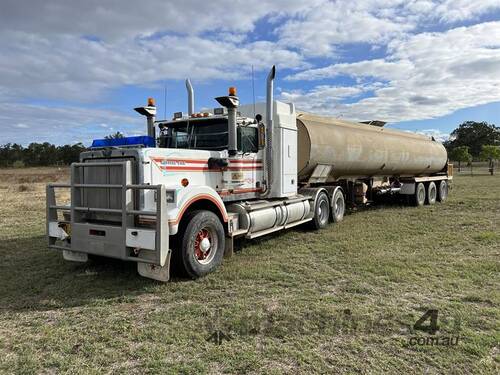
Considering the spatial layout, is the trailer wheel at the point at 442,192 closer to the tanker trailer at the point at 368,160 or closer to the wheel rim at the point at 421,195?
the tanker trailer at the point at 368,160

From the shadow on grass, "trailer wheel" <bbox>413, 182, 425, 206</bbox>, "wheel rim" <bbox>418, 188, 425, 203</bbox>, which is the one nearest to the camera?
the shadow on grass

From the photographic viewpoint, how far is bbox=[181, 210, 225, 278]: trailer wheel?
5922 mm

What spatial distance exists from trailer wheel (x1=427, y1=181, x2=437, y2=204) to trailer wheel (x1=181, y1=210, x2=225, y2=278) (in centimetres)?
1321

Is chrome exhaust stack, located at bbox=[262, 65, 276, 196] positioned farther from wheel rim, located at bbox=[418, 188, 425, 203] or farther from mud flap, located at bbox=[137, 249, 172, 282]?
wheel rim, located at bbox=[418, 188, 425, 203]

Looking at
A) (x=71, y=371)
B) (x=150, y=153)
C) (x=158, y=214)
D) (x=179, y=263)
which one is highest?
(x=150, y=153)

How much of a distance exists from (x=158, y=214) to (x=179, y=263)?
102cm

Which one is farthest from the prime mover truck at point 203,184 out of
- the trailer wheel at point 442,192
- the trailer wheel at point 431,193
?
the trailer wheel at point 442,192

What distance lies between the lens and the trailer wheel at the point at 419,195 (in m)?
16.0

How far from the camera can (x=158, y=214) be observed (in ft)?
17.4

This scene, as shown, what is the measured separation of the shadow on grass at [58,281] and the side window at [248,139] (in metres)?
3.03

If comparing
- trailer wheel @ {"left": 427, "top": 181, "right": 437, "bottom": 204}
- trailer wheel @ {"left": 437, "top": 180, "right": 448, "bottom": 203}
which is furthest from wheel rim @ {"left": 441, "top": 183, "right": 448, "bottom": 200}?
trailer wheel @ {"left": 427, "top": 181, "right": 437, "bottom": 204}

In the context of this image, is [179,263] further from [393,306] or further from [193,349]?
[393,306]

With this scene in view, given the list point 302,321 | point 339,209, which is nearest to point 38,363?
point 302,321

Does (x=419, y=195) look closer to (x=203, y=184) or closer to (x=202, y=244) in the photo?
(x=203, y=184)
